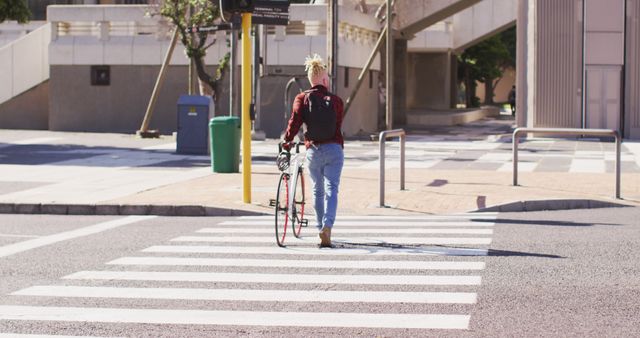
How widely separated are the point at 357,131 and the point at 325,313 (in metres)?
30.9

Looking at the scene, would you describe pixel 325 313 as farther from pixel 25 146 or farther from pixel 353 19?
pixel 353 19

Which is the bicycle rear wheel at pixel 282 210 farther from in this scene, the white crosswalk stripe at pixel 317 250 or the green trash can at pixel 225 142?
the green trash can at pixel 225 142

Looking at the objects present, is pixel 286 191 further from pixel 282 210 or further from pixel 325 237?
pixel 325 237

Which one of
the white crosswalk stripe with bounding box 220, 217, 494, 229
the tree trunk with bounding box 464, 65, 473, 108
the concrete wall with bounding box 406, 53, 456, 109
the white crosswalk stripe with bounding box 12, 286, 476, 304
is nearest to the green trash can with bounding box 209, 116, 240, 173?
the white crosswalk stripe with bounding box 220, 217, 494, 229

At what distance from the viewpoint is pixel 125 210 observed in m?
16.6

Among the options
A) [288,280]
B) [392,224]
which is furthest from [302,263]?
[392,224]

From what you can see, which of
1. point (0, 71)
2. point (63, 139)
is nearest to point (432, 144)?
point (63, 139)

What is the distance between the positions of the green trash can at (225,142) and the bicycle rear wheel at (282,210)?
31.2 ft

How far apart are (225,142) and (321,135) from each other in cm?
1025

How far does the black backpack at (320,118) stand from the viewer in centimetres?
1240

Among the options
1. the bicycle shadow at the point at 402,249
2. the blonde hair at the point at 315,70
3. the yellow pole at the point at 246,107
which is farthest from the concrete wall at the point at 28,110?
the blonde hair at the point at 315,70

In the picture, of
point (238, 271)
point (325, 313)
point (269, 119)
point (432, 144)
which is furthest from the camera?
point (269, 119)

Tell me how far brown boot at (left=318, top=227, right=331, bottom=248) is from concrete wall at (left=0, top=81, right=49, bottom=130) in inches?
1130

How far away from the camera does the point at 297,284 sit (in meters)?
10.3
